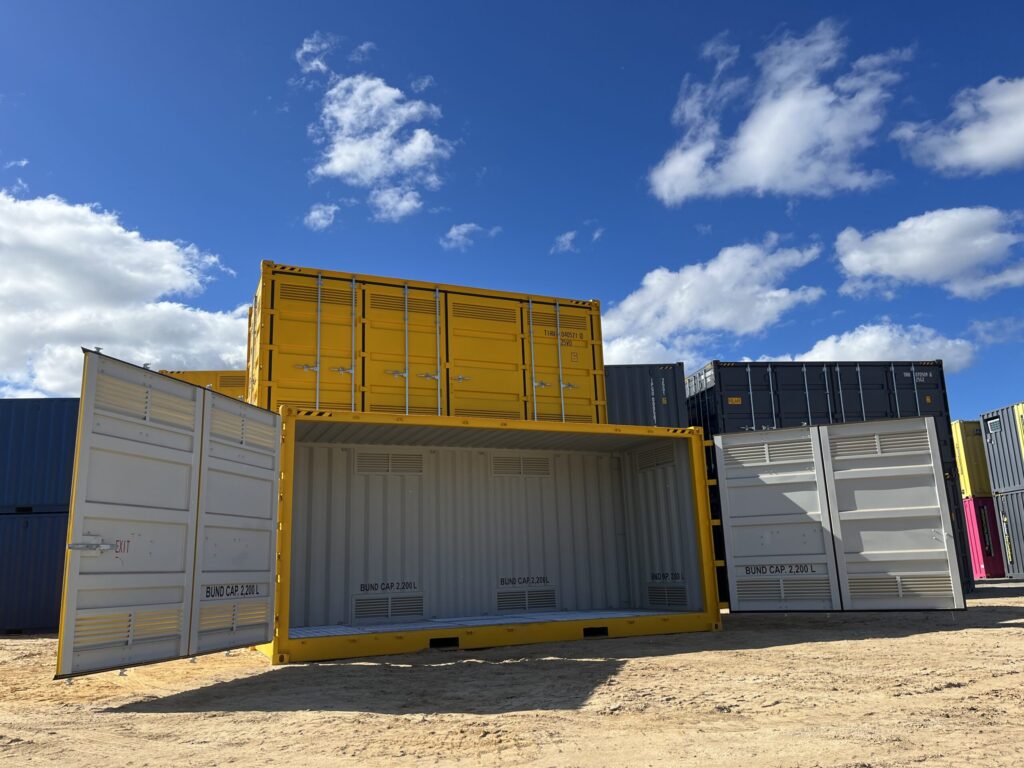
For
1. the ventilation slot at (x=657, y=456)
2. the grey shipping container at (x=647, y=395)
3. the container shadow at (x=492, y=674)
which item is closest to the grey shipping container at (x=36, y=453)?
the container shadow at (x=492, y=674)

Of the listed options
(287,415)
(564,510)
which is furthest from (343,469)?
(564,510)

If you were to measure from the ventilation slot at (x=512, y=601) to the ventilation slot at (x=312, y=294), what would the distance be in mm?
5151

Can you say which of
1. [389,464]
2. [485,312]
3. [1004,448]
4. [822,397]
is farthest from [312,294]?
[1004,448]

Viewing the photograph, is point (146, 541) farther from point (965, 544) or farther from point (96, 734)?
A: point (965, 544)

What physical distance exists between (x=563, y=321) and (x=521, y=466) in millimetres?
2507

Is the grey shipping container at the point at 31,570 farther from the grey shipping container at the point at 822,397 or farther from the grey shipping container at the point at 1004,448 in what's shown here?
the grey shipping container at the point at 1004,448

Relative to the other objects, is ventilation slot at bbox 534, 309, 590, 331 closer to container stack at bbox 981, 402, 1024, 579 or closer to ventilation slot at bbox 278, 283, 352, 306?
ventilation slot at bbox 278, 283, 352, 306

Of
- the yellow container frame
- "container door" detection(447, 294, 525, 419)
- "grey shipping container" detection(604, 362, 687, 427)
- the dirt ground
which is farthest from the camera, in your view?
"grey shipping container" detection(604, 362, 687, 427)

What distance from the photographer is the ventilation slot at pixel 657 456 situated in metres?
12.0

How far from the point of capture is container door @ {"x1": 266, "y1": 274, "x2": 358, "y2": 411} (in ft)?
34.5

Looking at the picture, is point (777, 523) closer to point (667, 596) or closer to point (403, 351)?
point (667, 596)

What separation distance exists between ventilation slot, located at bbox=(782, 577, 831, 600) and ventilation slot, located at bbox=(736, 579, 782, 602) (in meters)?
0.10

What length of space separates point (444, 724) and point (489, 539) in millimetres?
6107

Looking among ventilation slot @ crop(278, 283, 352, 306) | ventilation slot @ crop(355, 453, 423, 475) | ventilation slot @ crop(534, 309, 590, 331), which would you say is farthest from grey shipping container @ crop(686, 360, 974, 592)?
ventilation slot @ crop(278, 283, 352, 306)
